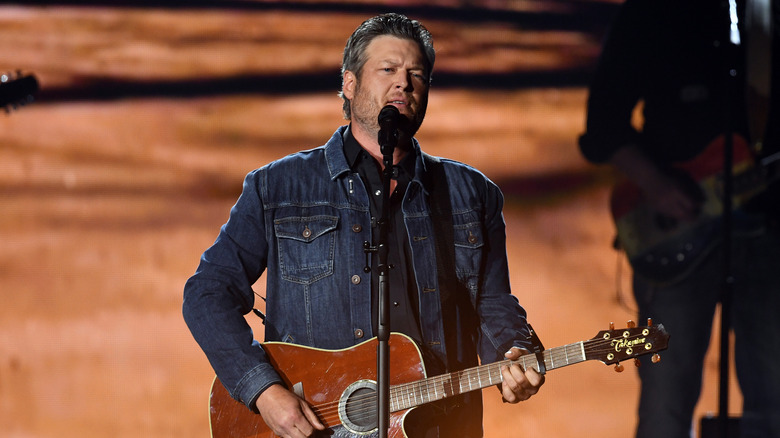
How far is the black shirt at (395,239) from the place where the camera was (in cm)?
241

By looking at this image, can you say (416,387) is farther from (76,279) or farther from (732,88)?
(732,88)

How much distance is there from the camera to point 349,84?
8.98ft

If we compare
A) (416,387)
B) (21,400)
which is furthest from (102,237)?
(416,387)

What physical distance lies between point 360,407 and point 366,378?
0.30 feet

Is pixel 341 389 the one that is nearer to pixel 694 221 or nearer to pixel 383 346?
pixel 383 346

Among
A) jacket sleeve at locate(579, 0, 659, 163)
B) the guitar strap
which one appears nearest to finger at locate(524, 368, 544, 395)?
the guitar strap

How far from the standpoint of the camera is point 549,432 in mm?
3822

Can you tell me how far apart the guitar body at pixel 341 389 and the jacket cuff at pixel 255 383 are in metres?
0.06

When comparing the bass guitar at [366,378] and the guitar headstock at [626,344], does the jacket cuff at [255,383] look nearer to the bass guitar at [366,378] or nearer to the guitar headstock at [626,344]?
the bass guitar at [366,378]

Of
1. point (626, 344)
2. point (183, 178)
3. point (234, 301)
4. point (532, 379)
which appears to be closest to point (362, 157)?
point (234, 301)

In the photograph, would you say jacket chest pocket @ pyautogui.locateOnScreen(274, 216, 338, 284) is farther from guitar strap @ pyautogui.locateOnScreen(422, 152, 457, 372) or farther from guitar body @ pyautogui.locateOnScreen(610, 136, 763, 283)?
guitar body @ pyautogui.locateOnScreen(610, 136, 763, 283)

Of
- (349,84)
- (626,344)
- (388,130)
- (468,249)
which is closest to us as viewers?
(388,130)

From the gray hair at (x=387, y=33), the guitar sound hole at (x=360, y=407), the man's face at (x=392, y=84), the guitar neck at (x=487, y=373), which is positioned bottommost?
the guitar sound hole at (x=360, y=407)

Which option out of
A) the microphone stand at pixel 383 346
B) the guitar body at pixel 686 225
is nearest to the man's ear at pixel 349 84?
the microphone stand at pixel 383 346
